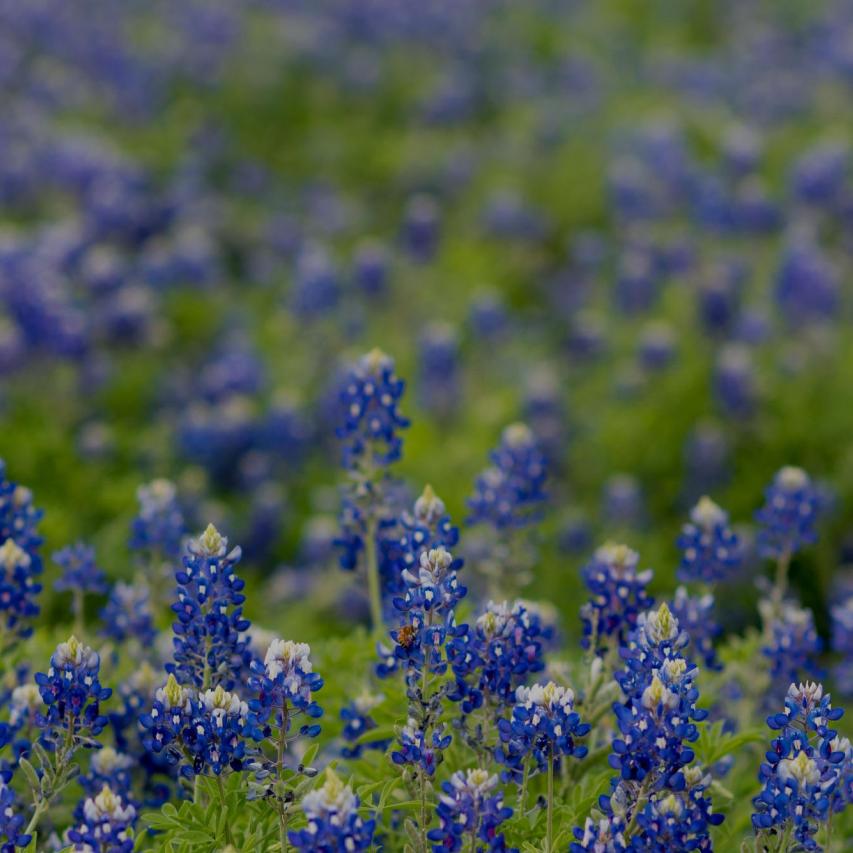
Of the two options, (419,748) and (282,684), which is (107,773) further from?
(419,748)

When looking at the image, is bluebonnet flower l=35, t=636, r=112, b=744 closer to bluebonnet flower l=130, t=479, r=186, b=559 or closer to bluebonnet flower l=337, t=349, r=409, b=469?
bluebonnet flower l=337, t=349, r=409, b=469

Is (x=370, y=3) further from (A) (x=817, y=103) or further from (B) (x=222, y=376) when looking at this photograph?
(B) (x=222, y=376)

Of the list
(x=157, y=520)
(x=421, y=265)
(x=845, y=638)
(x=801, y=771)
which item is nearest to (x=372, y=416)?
(x=157, y=520)

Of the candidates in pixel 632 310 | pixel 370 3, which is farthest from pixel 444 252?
pixel 370 3

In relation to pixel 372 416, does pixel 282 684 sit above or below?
below

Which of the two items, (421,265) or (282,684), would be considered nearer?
(282,684)

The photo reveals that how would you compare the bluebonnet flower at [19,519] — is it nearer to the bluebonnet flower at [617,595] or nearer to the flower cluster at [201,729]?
the flower cluster at [201,729]
